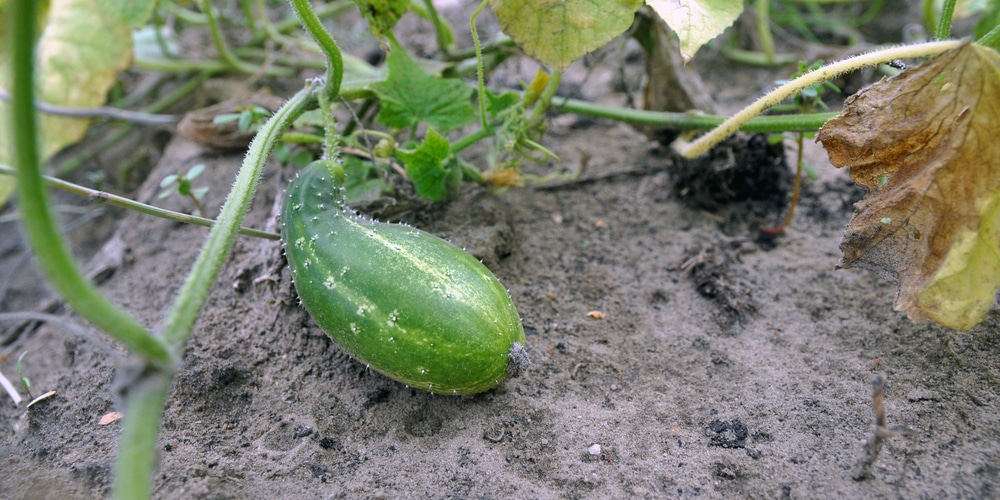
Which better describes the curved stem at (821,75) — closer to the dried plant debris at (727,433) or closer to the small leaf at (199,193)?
the dried plant debris at (727,433)

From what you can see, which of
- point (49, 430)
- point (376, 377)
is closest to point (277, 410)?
point (376, 377)

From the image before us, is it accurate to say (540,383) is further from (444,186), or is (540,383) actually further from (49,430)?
(49,430)

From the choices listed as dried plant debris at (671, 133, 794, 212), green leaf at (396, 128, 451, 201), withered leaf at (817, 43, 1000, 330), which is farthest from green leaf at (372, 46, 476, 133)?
withered leaf at (817, 43, 1000, 330)

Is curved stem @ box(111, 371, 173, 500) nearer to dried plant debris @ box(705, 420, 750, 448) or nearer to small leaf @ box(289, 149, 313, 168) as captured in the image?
dried plant debris @ box(705, 420, 750, 448)

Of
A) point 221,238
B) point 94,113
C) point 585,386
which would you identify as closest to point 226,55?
point 94,113

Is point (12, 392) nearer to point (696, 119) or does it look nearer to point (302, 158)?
point (302, 158)
